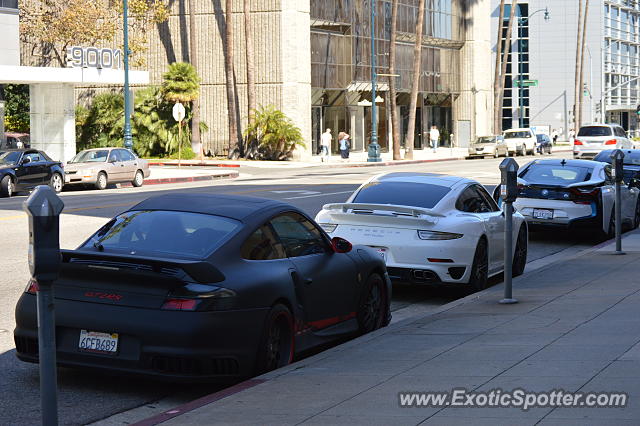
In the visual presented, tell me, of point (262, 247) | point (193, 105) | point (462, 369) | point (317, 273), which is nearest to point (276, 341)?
point (262, 247)

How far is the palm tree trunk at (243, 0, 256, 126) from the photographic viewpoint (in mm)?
57116

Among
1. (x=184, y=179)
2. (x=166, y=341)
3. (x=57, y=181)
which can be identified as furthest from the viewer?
(x=184, y=179)

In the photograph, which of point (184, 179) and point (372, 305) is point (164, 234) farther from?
point (184, 179)

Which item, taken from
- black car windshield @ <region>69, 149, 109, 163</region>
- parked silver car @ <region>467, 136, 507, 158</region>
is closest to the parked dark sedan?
black car windshield @ <region>69, 149, 109, 163</region>

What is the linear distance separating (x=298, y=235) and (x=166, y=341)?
6.67 feet

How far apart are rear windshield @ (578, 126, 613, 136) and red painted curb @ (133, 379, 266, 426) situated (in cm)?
4366

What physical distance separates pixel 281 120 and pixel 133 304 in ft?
167

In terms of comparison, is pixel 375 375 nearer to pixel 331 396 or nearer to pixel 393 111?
pixel 331 396

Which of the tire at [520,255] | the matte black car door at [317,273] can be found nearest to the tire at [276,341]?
the matte black car door at [317,273]

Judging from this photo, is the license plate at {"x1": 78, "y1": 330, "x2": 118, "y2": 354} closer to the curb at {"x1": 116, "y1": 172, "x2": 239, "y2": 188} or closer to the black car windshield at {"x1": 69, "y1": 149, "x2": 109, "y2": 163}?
the black car windshield at {"x1": 69, "y1": 149, "x2": 109, "y2": 163}

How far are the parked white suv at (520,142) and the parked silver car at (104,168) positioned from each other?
34.4m

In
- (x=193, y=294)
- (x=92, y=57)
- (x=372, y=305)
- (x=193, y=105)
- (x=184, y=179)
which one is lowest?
(x=184, y=179)

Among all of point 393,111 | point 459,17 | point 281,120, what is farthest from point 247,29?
point 459,17

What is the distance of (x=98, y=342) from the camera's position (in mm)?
7625
